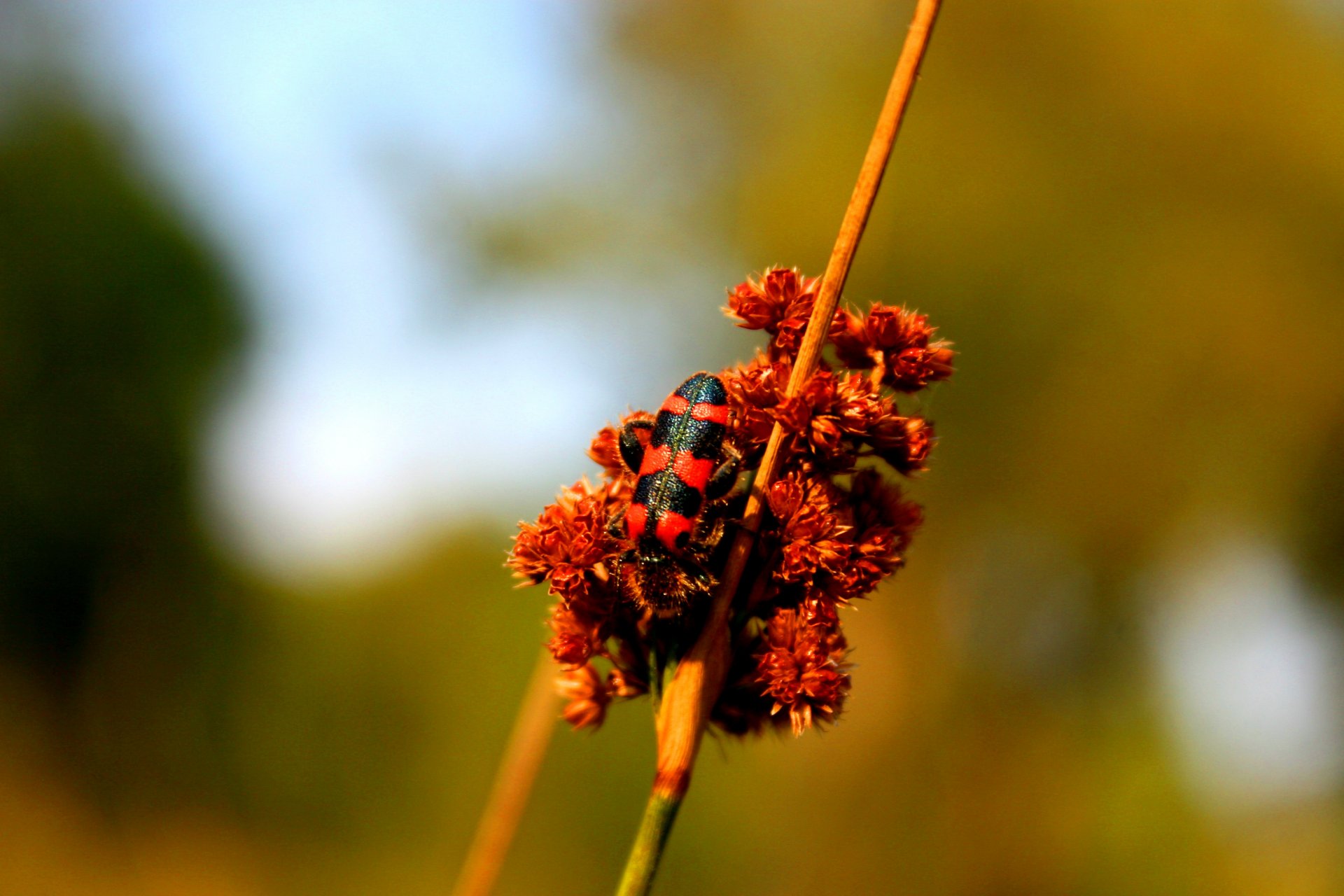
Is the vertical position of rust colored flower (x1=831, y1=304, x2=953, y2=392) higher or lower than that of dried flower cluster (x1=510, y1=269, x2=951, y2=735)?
higher

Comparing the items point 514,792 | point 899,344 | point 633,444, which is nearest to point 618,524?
point 633,444

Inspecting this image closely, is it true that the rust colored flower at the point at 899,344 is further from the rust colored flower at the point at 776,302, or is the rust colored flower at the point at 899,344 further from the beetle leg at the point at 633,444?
the beetle leg at the point at 633,444

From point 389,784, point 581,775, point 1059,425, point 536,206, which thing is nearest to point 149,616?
point 389,784

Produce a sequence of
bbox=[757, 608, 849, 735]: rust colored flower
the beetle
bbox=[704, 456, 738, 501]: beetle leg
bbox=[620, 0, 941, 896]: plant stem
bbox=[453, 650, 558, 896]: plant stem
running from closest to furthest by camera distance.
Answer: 1. bbox=[620, 0, 941, 896]: plant stem
2. bbox=[757, 608, 849, 735]: rust colored flower
3. the beetle
4. bbox=[704, 456, 738, 501]: beetle leg
5. bbox=[453, 650, 558, 896]: plant stem

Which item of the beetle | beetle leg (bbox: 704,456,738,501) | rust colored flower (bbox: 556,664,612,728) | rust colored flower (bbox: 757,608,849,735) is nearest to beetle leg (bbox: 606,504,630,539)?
the beetle

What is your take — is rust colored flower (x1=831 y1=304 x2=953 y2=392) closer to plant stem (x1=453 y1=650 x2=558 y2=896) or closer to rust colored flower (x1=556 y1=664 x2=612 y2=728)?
rust colored flower (x1=556 y1=664 x2=612 y2=728)

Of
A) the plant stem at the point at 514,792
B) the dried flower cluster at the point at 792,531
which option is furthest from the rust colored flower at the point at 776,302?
the plant stem at the point at 514,792

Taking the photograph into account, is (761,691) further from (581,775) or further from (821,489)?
(581,775)

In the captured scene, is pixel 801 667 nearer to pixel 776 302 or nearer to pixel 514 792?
pixel 776 302

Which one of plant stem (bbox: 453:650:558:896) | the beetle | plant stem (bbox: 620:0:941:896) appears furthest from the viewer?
plant stem (bbox: 453:650:558:896)
